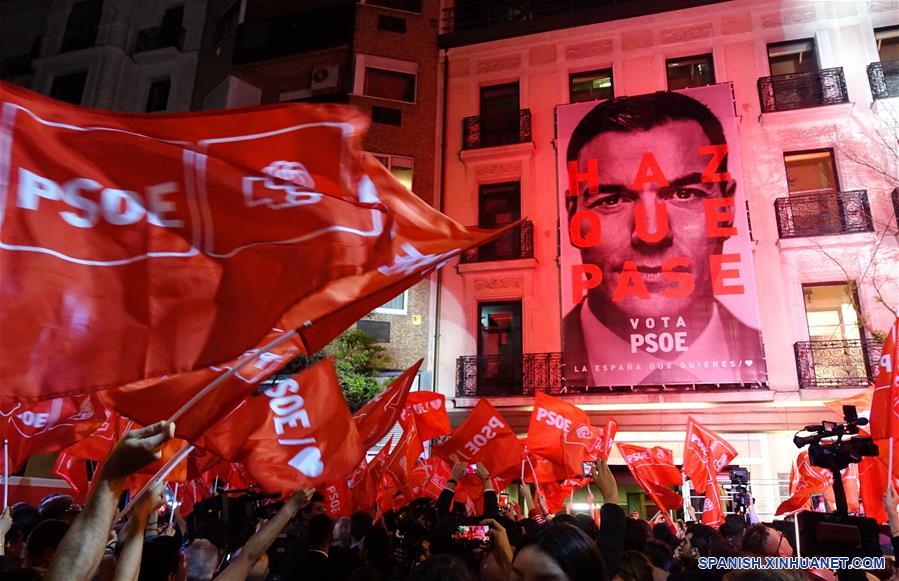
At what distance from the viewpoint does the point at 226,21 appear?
24953 mm

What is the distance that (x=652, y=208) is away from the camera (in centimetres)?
1717

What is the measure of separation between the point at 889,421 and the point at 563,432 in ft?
15.2

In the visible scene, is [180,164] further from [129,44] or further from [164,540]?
[129,44]

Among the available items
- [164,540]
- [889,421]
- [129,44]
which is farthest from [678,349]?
[129,44]

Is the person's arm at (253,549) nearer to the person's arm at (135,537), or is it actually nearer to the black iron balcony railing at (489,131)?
the person's arm at (135,537)

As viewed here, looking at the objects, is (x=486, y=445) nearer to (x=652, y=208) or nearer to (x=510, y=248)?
(x=510, y=248)

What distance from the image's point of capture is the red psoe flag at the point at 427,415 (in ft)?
36.6

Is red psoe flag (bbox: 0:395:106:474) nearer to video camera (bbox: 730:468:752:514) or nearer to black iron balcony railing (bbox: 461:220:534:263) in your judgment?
video camera (bbox: 730:468:752:514)

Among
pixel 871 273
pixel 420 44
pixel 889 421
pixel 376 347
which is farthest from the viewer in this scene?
pixel 420 44

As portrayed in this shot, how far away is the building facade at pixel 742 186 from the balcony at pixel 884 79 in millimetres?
37

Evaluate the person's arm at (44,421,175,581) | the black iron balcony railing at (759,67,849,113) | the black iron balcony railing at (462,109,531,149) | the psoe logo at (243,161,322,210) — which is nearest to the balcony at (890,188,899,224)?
the black iron balcony railing at (759,67,849,113)

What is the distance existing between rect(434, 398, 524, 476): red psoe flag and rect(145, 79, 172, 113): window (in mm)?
20639

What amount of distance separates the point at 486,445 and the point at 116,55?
2280 cm

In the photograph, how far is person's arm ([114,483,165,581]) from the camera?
2.66 m
